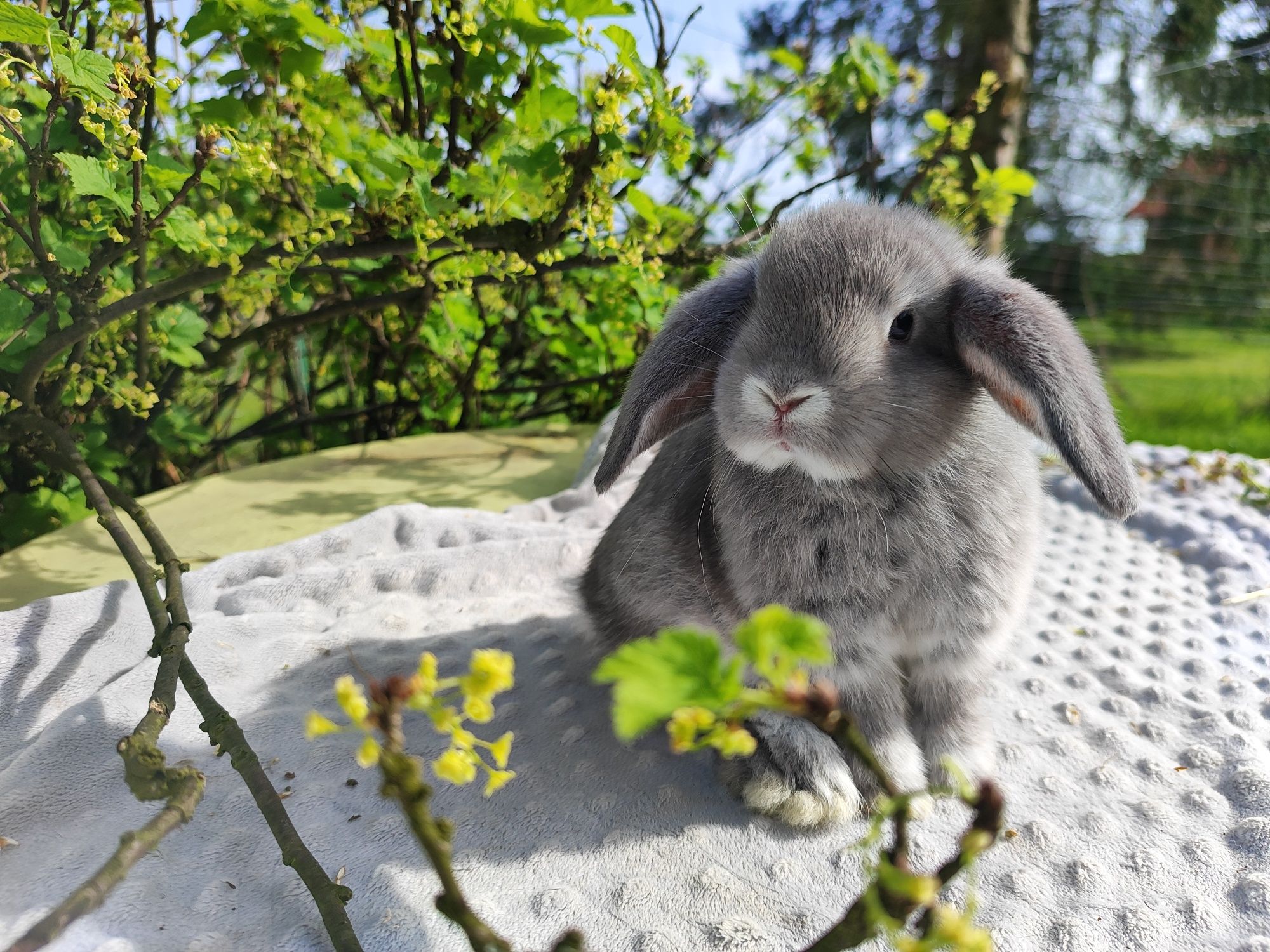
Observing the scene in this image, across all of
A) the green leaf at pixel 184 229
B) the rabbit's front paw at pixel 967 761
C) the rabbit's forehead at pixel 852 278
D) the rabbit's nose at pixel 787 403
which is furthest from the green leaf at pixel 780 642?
the green leaf at pixel 184 229

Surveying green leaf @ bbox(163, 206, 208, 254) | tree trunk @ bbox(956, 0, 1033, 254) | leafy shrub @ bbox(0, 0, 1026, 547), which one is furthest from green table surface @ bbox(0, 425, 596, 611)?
tree trunk @ bbox(956, 0, 1033, 254)

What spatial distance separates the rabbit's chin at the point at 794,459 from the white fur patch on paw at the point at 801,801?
1.59ft

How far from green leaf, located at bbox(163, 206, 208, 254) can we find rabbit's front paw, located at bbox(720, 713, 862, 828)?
124cm

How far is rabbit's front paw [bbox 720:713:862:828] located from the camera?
49.8 inches

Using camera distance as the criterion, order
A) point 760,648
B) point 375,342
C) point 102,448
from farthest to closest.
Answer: point 375,342, point 102,448, point 760,648

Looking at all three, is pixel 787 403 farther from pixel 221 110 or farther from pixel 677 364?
pixel 221 110

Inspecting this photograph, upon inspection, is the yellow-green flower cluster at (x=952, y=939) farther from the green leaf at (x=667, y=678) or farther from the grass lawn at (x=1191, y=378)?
the grass lawn at (x=1191, y=378)

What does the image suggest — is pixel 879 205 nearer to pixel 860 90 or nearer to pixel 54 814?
pixel 860 90

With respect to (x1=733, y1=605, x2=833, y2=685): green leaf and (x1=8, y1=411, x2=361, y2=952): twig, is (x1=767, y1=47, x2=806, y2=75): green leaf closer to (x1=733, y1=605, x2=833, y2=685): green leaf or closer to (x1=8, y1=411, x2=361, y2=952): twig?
(x1=8, y1=411, x2=361, y2=952): twig

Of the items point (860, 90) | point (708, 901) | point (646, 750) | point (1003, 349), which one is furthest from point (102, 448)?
point (860, 90)

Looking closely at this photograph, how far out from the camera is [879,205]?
139 centimetres

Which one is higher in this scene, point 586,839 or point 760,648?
point 760,648

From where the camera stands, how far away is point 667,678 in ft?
1.69

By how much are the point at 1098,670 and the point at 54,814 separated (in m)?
1.87
